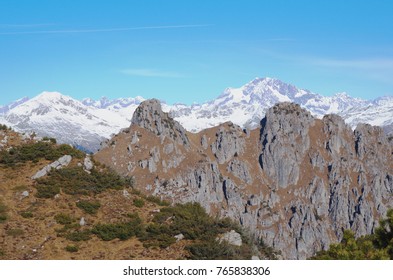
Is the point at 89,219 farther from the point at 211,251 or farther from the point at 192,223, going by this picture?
the point at 211,251

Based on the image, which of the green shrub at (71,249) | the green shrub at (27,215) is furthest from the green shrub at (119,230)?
the green shrub at (27,215)

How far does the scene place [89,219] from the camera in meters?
34.3

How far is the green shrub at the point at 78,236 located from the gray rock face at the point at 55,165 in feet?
34.6

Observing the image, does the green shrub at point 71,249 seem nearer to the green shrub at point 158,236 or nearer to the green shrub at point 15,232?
the green shrub at point 15,232

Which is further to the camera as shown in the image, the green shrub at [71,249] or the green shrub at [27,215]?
the green shrub at [27,215]

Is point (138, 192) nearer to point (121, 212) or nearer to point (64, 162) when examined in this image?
point (121, 212)

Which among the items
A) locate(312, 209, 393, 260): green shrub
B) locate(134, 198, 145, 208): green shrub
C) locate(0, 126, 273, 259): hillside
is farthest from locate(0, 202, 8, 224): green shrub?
locate(312, 209, 393, 260): green shrub

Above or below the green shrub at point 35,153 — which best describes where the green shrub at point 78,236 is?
below

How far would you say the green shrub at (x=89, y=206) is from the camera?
3544 centimetres

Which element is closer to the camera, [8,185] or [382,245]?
[382,245]

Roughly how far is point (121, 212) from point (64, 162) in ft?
33.4

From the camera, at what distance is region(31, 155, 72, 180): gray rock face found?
40.4m
